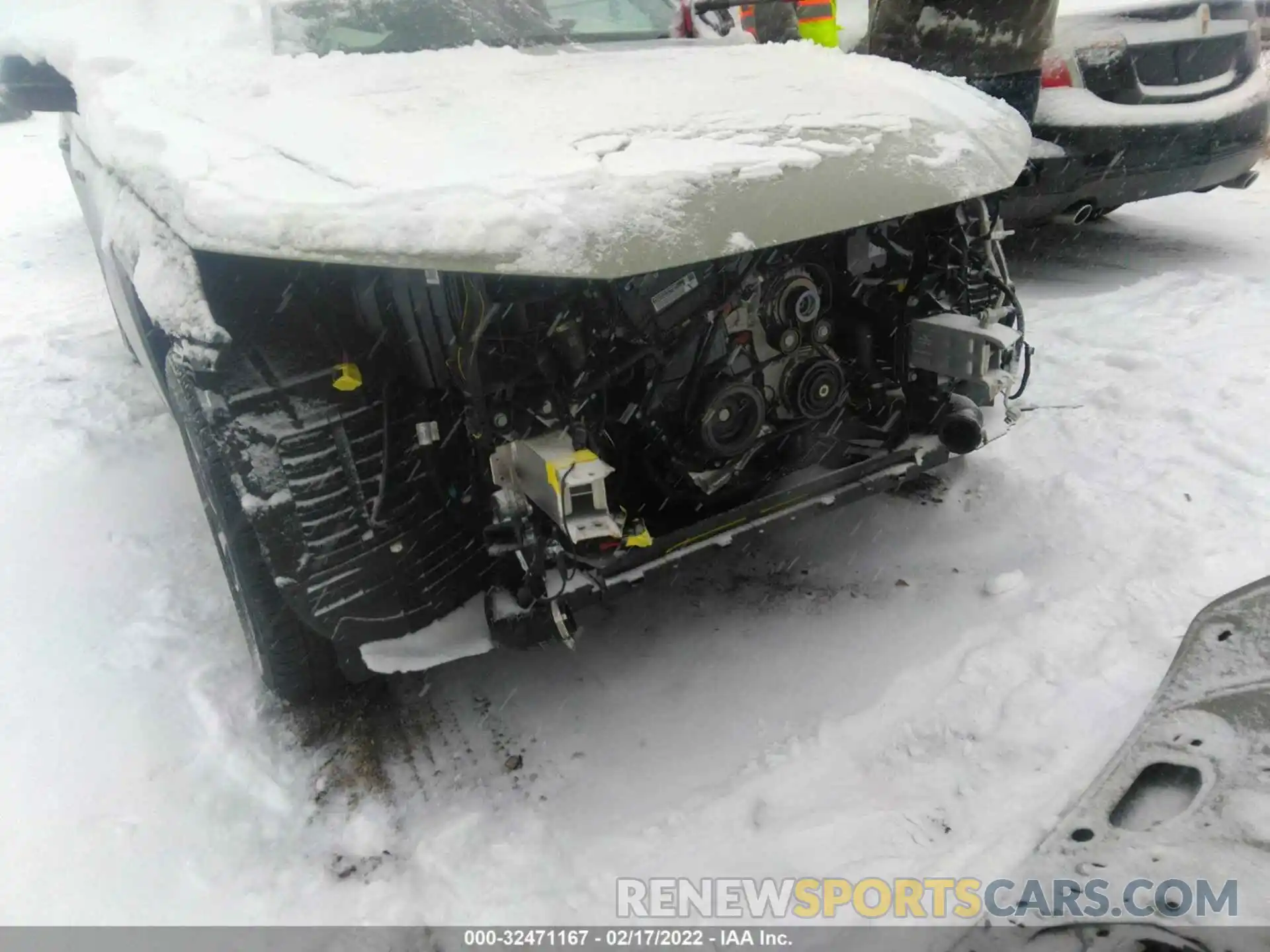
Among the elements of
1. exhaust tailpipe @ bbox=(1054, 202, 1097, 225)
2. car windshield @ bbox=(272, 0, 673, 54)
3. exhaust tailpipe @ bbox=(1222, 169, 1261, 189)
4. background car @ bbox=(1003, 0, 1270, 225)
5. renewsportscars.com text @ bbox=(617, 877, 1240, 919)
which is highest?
car windshield @ bbox=(272, 0, 673, 54)

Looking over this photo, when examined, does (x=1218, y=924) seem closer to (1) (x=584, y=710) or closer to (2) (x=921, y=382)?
(1) (x=584, y=710)

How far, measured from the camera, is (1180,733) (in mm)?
1467

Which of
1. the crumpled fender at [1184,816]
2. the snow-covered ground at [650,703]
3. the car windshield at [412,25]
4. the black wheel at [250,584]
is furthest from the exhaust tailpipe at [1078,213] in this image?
the black wheel at [250,584]

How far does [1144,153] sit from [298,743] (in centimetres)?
475

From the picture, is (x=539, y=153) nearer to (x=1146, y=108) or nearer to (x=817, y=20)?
(x=817, y=20)

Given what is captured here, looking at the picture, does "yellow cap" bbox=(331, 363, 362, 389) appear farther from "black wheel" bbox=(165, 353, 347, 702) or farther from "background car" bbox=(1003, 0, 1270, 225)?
"background car" bbox=(1003, 0, 1270, 225)

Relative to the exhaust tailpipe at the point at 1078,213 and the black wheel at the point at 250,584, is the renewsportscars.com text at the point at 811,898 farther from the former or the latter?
the exhaust tailpipe at the point at 1078,213

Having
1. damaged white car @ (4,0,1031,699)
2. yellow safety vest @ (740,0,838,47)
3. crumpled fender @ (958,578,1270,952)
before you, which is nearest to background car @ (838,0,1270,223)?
yellow safety vest @ (740,0,838,47)

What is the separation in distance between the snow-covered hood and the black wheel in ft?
1.41

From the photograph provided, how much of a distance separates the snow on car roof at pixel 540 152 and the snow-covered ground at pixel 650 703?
39.1 inches

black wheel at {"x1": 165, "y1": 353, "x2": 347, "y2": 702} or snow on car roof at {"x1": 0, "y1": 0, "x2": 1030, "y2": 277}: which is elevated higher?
snow on car roof at {"x1": 0, "y1": 0, "x2": 1030, "y2": 277}

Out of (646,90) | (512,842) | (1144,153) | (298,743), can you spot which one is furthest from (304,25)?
(1144,153)

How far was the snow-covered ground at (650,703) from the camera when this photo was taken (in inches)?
78.7

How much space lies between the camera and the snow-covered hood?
165cm
